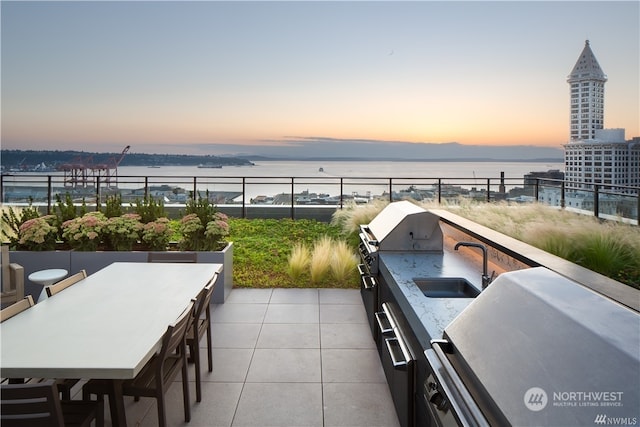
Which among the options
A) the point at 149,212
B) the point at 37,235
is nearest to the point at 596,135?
the point at 149,212

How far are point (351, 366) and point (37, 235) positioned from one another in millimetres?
4548

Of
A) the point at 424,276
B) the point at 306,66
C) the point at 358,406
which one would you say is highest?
the point at 306,66

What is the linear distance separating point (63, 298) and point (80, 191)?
26.8 feet

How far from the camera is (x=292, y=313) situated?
500cm

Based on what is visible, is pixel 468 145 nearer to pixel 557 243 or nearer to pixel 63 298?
pixel 557 243

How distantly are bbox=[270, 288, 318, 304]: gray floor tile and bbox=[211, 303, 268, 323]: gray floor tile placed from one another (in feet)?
1.02

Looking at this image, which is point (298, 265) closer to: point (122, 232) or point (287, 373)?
point (122, 232)

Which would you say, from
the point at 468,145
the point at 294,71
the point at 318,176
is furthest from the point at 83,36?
the point at 468,145

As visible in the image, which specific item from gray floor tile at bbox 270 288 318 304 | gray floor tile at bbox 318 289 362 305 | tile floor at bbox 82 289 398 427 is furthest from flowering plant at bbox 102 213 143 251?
gray floor tile at bbox 318 289 362 305

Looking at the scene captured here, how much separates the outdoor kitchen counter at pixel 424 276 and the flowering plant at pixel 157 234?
3.29 metres

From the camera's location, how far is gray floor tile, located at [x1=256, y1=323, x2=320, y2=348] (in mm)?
4105

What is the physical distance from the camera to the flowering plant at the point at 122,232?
5633mm

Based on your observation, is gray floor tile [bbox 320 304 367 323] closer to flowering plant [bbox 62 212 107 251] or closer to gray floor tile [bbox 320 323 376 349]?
gray floor tile [bbox 320 323 376 349]

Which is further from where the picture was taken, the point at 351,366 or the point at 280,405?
the point at 351,366
